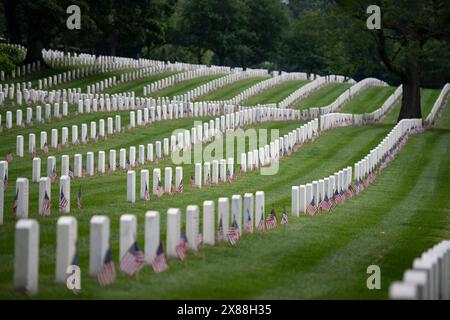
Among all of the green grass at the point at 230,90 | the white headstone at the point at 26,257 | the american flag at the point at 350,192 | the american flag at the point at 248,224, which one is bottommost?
the green grass at the point at 230,90

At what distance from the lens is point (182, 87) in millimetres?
63500

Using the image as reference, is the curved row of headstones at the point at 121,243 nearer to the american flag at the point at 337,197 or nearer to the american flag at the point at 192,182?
the american flag at the point at 337,197

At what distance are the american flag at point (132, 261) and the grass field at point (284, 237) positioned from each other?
0.20 metres

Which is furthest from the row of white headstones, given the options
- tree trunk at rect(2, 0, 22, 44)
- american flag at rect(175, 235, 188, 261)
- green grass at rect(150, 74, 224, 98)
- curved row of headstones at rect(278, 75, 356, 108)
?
tree trunk at rect(2, 0, 22, 44)

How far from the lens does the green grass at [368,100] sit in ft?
205

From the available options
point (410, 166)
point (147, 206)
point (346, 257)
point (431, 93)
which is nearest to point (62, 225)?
point (346, 257)

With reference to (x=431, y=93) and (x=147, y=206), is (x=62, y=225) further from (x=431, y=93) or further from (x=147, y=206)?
(x=431, y=93)

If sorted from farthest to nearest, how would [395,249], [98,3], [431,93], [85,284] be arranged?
[431,93]
[98,3]
[395,249]
[85,284]

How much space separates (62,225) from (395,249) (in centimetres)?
749

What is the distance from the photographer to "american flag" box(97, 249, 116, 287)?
39.8 feet

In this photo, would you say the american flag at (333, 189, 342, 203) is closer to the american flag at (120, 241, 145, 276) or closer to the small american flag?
the small american flag

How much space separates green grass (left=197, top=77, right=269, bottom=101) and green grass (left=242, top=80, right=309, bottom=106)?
4.44 feet

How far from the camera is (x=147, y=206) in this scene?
67.2 feet

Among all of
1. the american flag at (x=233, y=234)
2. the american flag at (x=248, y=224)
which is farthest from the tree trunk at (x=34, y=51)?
the american flag at (x=233, y=234)
